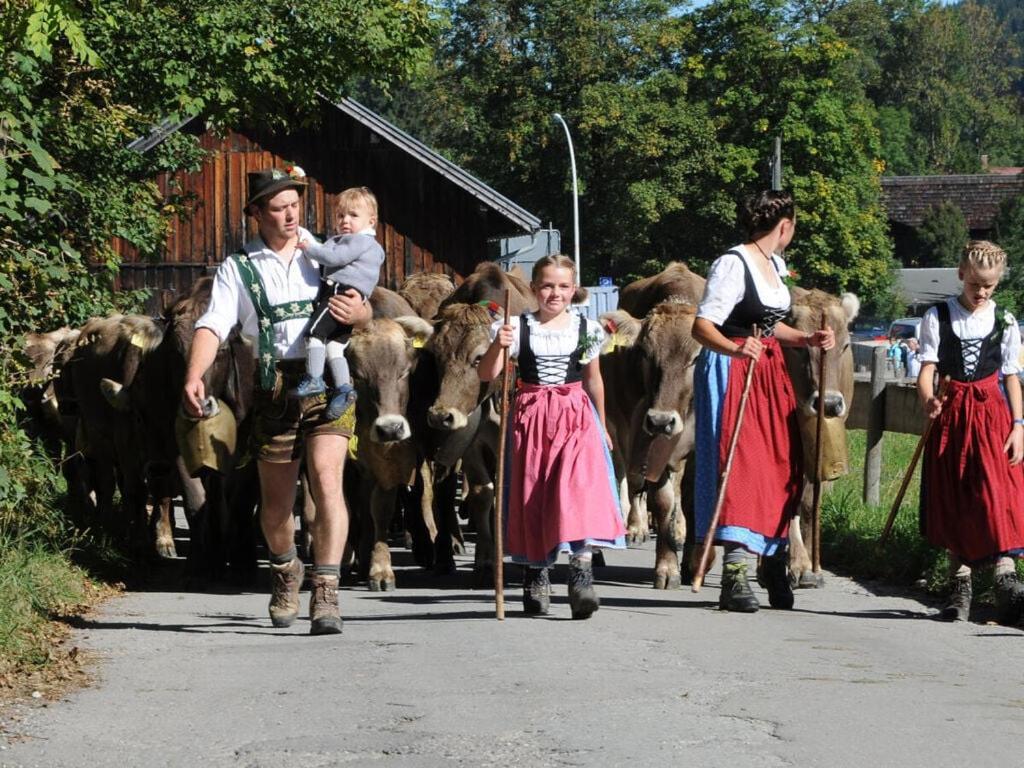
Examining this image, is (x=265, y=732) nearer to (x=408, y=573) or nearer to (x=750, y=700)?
(x=750, y=700)

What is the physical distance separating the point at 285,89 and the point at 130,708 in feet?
49.9

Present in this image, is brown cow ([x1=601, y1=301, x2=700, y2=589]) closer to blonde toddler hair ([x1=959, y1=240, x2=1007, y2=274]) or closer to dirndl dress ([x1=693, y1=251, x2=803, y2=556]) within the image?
dirndl dress ([x1=693, y1=251, x2=803, y2=556])

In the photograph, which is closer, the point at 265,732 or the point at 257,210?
the point at 265,732

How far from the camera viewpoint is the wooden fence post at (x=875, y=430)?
15.0 m

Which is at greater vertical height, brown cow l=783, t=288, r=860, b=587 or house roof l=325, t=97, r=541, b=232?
house roof l=325, t=97, r=541, b=232

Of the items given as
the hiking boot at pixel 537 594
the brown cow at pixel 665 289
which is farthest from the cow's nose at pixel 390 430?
the brown cow at pixel 665 289

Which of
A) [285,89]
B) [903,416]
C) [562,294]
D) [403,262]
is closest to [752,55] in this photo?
[403,262]

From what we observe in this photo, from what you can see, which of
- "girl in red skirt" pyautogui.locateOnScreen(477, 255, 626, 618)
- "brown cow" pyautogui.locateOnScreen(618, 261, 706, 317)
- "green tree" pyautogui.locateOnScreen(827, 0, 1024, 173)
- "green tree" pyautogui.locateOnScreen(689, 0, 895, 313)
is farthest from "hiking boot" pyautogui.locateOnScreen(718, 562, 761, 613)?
"green tree" pyautogui.locateOnScreen(827, 0, 1024, 173)

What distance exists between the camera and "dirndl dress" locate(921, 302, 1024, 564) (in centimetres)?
979

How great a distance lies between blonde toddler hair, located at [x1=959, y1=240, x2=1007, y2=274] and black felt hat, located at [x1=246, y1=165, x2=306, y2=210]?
3368 mm

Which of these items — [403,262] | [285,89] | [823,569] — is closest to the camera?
[823,569]

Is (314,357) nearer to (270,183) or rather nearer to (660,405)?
(270,183)

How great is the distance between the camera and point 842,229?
67.2m

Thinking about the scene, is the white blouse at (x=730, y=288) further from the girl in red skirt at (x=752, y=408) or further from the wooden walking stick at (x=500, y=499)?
the wooden walking stick at (x=500, y=499)
